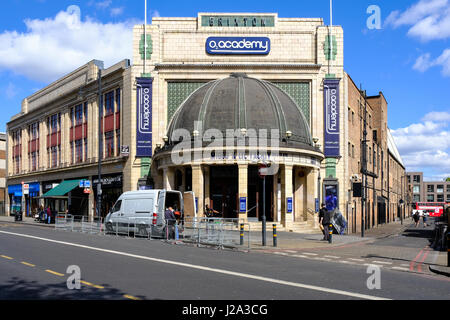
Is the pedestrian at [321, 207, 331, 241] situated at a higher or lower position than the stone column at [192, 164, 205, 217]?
lower

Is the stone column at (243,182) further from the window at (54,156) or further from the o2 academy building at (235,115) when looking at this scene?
the window at (54,156)

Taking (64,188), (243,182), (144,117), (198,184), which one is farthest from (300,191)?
(64,188)

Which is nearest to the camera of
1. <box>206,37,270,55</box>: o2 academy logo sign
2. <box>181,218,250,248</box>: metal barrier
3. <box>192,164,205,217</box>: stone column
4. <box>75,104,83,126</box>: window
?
<box>181,218,250,248</box>: metal barrier

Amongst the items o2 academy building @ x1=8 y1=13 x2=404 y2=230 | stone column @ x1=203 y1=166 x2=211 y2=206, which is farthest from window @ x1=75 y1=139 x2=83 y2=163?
stone column @ x1=203 y1=166 x2=211 y2=206

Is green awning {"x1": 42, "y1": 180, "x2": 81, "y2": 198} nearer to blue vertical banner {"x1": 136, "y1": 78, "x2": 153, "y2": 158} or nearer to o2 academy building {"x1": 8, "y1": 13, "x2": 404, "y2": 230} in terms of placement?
o2 academy building {"x1": 8, "y1": 13, "x2": 404, "y2": 230}

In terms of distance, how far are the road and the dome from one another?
17223 millimetres

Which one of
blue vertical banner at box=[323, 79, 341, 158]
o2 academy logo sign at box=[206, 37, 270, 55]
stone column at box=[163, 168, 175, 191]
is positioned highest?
o2 academy logo sign at box=[206, 37, 270, 55]

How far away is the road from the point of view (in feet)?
30.4

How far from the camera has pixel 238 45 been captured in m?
38.0

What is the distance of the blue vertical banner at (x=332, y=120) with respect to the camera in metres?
36.8

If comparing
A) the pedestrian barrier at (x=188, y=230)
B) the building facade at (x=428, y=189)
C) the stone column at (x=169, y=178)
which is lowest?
the building facade at (x=428, y=189)

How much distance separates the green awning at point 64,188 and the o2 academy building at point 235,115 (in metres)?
3.24

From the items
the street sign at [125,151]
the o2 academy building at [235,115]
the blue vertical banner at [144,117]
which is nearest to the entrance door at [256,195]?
the o2 academy building at [235,115]

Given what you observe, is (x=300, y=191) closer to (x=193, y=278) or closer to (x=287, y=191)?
(x=287, y=191)
